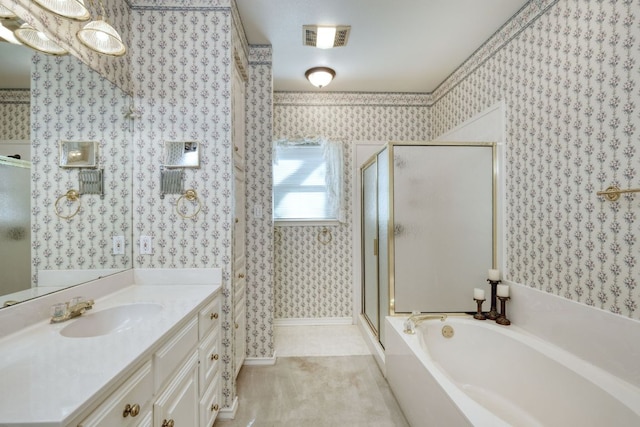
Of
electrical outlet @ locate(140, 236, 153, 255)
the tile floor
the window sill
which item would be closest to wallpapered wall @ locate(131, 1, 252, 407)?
electrical outlet @ locate(140, 236, 153, 255)

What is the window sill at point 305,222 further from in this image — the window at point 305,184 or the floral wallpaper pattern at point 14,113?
the floral wallpaper pattern at point 14,113

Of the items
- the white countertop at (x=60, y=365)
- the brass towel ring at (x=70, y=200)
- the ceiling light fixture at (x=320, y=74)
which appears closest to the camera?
the white countertop at (x=60, y=365)

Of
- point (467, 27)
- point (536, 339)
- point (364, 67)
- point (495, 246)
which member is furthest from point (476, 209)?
point (364, 67)

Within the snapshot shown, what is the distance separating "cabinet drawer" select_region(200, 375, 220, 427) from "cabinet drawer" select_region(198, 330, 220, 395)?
0.16 ft

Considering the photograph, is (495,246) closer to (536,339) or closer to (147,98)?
(536,339)

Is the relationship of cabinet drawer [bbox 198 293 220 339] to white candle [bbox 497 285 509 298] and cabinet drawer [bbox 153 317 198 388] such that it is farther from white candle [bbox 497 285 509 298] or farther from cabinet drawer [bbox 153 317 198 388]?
white candle [bbox 497 285 509 298]

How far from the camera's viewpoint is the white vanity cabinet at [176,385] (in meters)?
0.81

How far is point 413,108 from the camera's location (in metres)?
3.34

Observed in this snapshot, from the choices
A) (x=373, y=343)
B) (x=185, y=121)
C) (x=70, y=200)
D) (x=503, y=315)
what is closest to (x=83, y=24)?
(x=185, y=121)

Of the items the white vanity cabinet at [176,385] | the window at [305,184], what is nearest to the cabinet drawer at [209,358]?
the white vanity cabinet at [176,385]

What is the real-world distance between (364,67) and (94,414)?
2962mm

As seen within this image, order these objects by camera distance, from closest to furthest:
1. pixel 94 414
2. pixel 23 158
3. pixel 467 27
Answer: pixel 94 414 → pixel 23 158 → pixel 467 27

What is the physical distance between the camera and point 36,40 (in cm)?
115

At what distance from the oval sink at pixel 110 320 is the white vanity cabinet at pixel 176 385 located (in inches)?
8.9
